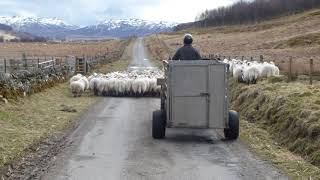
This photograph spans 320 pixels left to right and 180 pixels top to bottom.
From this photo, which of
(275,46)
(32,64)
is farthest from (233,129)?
(275,46)

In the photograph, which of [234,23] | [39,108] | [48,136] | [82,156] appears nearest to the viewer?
[82,156]

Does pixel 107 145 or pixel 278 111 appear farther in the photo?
pixel 278 111

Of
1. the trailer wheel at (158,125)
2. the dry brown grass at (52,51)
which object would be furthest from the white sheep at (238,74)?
the dry brown grass at (52,51)

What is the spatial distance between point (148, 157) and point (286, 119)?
4696 mm

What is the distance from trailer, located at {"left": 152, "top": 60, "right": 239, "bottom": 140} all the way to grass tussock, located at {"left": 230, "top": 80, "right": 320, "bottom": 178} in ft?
3.33

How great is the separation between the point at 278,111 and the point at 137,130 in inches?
152

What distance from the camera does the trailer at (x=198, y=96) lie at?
13.2 meters

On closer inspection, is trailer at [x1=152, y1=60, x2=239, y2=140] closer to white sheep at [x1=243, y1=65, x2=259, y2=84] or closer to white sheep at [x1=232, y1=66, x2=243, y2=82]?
white sheep at [x1=243, y1=65, x2=259, y2=84]

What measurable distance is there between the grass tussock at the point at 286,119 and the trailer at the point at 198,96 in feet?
3.33

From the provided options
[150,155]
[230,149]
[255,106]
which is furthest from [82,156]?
[255,106]

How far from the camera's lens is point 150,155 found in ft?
37.6

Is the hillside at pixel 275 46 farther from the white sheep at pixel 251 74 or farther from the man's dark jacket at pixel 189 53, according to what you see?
the man's dark jacket at pixel 189 53

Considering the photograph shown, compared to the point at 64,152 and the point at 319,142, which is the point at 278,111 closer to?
the point at 319,142

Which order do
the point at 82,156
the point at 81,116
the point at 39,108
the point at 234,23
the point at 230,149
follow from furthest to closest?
the point at 234,23 → the point at 39,108 → the point at 81,116 → the point at 230,149 → the point at 82,156
